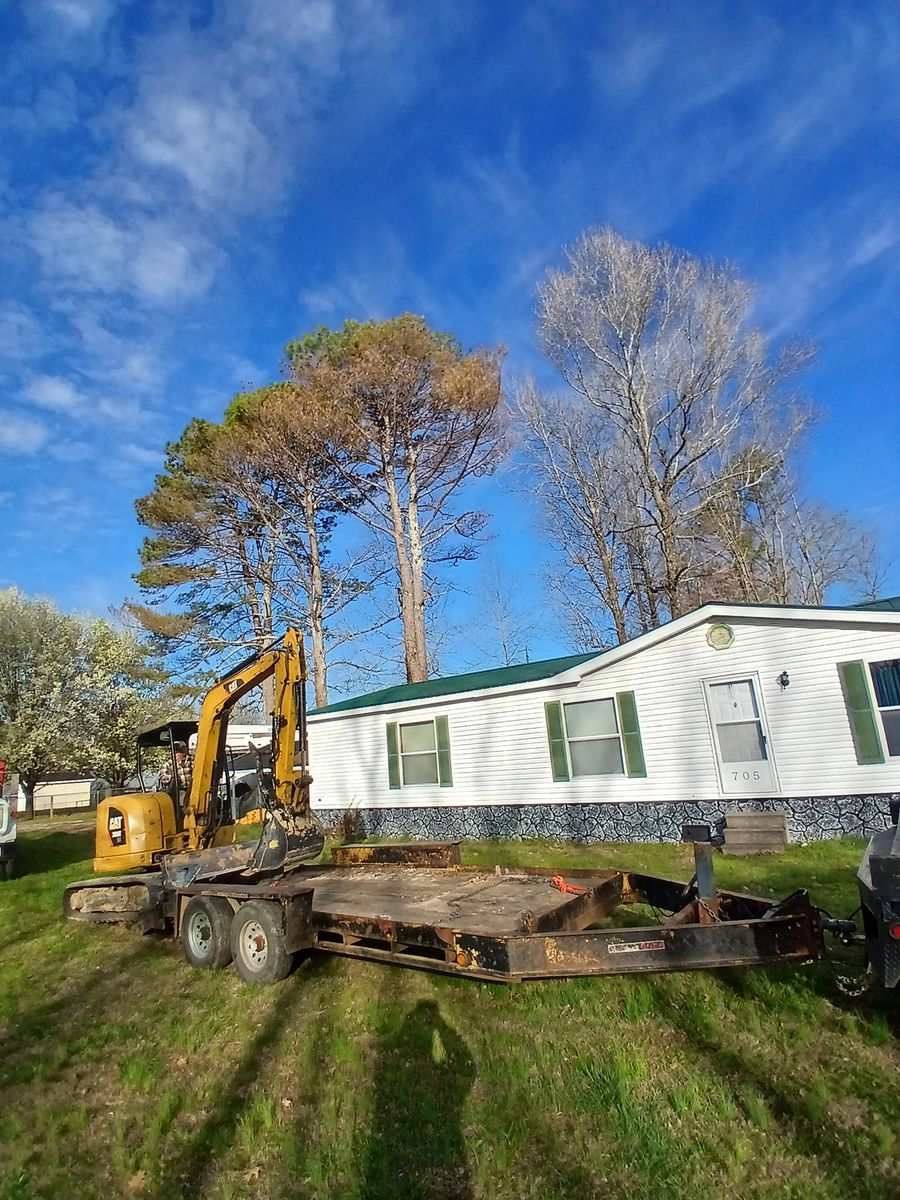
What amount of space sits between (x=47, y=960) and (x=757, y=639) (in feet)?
36.0

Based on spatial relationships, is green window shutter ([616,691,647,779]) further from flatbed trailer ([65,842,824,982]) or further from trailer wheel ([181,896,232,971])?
trailer wheel ([181,896,232,971])

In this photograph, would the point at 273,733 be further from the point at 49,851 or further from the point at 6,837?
the point at 49,851

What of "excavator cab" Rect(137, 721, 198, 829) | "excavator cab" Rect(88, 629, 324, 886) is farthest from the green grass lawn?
"excavator cab" Rect(137, 721, 198, 829)

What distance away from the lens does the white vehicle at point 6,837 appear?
13227 mm

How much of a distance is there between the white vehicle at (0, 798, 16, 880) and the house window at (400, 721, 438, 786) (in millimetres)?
7956

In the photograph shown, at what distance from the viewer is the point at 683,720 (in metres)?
12.4

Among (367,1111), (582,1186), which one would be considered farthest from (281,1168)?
(582,1186)

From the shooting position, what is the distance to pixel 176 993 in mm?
5898

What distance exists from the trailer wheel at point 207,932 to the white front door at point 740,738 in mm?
8725

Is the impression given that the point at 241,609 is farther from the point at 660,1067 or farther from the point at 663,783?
the point at 660,1067

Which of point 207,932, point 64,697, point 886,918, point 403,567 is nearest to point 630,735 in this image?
point 207,932

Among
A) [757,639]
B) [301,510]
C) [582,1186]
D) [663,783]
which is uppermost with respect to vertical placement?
[301,510]

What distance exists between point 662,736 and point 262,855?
7789 mm

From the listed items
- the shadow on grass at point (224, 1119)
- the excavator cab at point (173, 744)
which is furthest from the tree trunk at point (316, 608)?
the shadow on grass at point (224, 1119)
